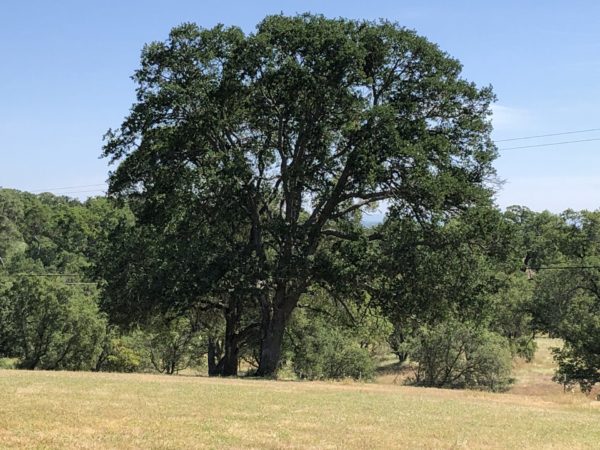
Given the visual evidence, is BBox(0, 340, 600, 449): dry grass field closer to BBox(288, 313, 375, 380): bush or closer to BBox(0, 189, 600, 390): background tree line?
Answer: BBox(0, 189, 600, 390): background tree line

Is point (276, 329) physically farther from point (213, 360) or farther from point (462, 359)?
point (462, 359)

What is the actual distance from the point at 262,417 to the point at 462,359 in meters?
33.7

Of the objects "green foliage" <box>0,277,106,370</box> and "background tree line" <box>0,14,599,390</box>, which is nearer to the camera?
"background tree line" <box>0,14,599,390</box>

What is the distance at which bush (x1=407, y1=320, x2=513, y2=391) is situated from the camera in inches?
1665

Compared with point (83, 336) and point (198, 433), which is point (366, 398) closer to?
point (198, 433)

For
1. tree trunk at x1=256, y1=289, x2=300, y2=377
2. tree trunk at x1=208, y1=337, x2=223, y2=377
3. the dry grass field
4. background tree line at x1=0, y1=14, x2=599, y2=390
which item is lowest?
tree trunk at x1=208, y1=337, x2=223, y2=377

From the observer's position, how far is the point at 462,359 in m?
43.6

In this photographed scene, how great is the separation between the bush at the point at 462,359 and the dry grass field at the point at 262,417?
76.7ft

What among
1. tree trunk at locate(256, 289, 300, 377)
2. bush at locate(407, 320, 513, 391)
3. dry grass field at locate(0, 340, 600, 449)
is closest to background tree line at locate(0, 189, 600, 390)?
bush at locate(407, 320, 513, 391)

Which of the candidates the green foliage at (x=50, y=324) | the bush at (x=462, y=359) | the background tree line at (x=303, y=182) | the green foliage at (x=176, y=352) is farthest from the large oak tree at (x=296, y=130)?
the green foliage at (x=50, y=324)

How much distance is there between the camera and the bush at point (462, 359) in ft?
139

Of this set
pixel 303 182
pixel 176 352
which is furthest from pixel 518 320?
pixel 303 182

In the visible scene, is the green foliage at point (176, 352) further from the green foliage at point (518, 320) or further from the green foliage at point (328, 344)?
the green foliage at point (518, 320)

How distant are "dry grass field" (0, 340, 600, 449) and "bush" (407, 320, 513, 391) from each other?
23.4 meters
